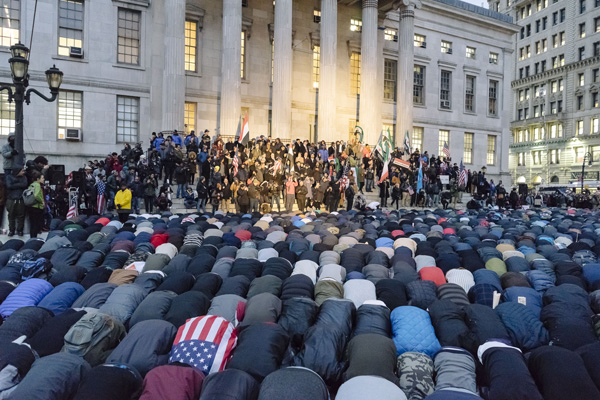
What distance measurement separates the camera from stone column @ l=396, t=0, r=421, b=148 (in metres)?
36.1

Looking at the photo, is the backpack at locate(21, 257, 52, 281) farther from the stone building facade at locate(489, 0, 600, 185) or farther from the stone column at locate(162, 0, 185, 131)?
the stone building facade at locate(489, 0, 600, 185)

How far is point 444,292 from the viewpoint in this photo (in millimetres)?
8477

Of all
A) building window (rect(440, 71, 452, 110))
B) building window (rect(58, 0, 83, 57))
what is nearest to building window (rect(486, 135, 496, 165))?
building window (rect(440, 71, 452, 110))

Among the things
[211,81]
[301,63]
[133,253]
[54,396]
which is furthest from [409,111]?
[54,396]

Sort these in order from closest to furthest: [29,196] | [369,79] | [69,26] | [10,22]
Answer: [29,196] → [10,22] → [69,26] → [369,79]

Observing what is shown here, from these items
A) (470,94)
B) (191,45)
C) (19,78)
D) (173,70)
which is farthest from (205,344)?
(470,94)

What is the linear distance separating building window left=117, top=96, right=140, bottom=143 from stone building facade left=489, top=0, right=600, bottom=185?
61.1 m

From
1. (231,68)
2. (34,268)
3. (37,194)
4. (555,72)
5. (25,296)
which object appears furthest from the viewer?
(555,72)

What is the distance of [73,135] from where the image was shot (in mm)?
28328

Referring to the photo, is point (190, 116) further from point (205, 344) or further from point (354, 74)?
point (205, 344)

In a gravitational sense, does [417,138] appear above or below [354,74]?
below

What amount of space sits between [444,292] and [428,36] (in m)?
38.2

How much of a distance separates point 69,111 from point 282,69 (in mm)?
12480

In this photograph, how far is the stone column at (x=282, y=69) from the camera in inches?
1160
